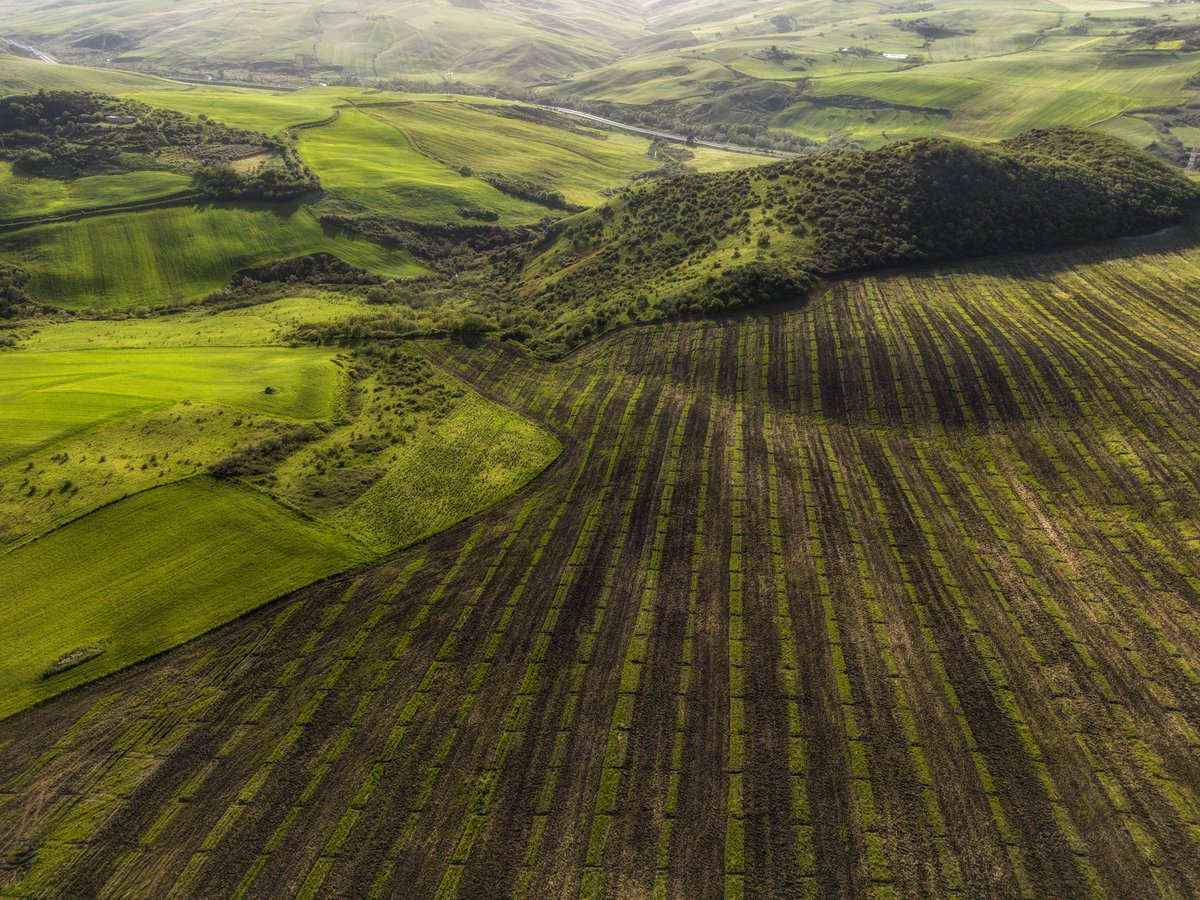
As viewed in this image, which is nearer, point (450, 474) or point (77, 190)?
point (450, 474)

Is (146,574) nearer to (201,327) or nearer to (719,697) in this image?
(719,697)

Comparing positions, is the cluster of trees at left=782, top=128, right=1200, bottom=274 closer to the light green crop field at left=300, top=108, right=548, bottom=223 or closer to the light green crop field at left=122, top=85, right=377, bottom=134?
the light green crop field at left=300, top=108, right=548, bottom=223

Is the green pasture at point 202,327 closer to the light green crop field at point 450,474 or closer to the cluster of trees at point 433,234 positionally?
the cluster of trees at point 433,234

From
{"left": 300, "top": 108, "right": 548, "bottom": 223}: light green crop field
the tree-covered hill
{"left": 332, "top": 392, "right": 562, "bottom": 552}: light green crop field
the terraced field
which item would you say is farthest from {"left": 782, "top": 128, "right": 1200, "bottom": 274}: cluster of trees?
{"left": 300, "top": 108, "right": 548, "bottom": 223}: light green crop field

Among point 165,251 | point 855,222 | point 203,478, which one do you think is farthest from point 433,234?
→ point 203,478

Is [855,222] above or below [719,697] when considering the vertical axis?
above

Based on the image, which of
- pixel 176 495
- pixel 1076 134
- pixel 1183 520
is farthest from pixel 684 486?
pixel 1076 134

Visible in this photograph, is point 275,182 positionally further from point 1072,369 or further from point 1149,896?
point 1149,896
